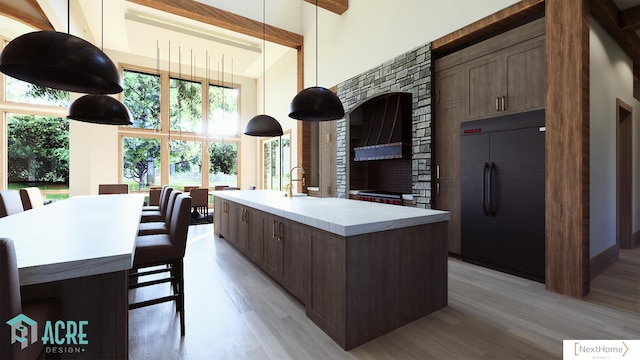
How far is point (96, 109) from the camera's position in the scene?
3.22 meters

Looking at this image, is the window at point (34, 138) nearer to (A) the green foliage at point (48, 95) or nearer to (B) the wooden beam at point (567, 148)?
(A) the green foliage at point (48, 95)

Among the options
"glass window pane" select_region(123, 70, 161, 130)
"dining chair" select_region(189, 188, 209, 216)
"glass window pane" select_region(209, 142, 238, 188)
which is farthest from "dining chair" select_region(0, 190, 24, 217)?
"glass window pane" select_region(209, 142, 238, 188)

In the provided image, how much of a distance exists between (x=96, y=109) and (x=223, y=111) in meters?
7.05

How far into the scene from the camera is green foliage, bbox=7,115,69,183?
7.03 m

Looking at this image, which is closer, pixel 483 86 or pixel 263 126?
pixel 483 86

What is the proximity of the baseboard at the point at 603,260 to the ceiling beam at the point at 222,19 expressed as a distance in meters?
6.92

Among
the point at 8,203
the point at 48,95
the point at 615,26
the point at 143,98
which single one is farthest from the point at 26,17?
the point at 615,26

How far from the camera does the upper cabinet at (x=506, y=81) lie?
2.99 metres

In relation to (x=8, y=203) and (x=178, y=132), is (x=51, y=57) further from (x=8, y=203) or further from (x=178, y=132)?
(x=178, y=132)

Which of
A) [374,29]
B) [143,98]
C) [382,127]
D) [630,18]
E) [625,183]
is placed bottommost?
[625,183]

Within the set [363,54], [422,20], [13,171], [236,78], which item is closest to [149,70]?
[236,78]

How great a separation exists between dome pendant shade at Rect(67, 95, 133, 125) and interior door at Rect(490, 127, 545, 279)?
443 cm

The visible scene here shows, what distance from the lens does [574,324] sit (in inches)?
86.0

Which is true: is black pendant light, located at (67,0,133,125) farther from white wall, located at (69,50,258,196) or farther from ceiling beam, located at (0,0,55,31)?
white wall, located at (69,50,258,196)
